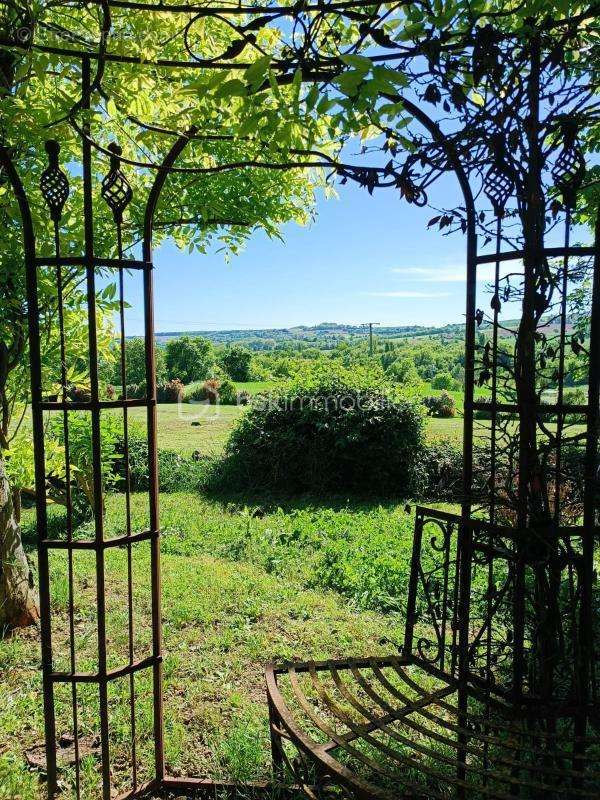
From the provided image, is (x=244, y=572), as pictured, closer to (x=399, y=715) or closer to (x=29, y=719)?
(x=29, y=719)

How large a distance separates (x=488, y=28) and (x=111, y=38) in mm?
1489

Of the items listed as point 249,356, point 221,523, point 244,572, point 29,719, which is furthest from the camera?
point 249,356

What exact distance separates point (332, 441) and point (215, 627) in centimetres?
467

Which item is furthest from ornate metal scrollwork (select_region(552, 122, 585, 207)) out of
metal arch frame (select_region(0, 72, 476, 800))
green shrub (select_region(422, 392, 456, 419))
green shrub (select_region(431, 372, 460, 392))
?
green shrub (select_region(431, 372, 460, 392))

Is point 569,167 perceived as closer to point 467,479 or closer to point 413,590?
point 467,479

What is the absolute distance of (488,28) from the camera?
168 cm

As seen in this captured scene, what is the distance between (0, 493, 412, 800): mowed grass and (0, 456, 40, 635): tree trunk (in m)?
0.14

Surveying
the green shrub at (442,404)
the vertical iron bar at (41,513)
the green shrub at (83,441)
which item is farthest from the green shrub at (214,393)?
the vertical iron bar at (41,513)

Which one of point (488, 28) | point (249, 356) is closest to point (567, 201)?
point (488, 28)

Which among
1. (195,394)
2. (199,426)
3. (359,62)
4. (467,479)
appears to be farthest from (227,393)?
(359,62)

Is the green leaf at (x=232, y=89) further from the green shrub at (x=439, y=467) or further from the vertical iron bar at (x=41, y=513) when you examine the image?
the green shrub at (x=439, y=467)

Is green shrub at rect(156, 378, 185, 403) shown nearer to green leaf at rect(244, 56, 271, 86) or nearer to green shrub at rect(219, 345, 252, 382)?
green shrub at rect(219, 345, 252, 382)

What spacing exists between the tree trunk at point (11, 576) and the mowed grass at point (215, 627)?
0.14m

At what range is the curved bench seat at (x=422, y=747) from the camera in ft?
5.71
